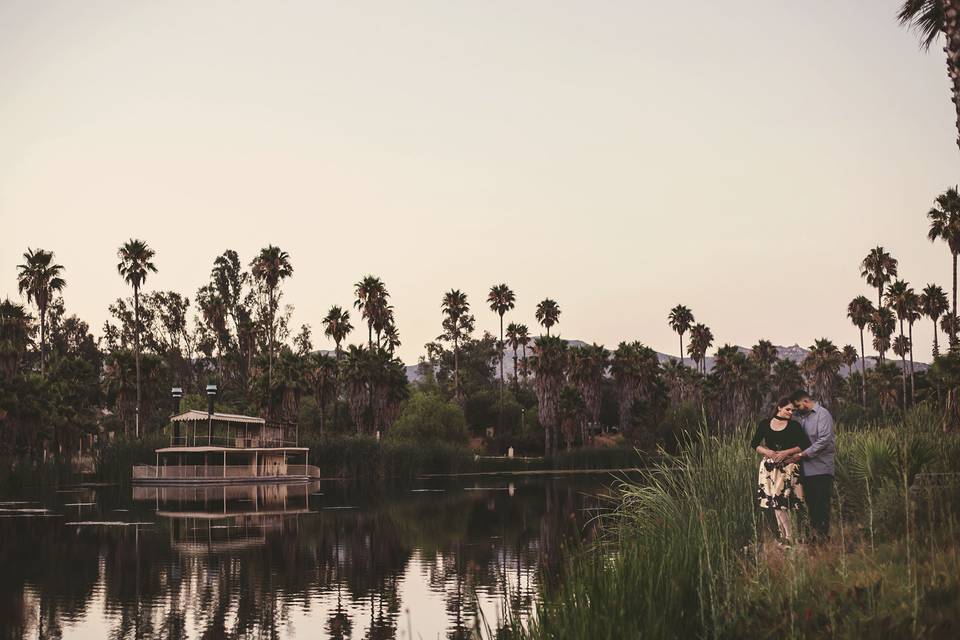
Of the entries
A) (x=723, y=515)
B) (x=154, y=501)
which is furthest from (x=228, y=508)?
(x=723, y=515)

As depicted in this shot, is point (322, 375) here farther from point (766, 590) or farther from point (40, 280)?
point (766, 590)

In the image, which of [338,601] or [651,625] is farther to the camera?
[338,601]

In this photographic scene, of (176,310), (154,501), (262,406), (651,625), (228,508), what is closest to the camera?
(651,625)

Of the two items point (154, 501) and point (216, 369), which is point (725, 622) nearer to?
point (154, 501)

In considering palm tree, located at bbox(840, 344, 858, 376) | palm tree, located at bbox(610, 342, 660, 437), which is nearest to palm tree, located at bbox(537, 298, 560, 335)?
palm tree, located at bbox(610, 342, 660, 437)

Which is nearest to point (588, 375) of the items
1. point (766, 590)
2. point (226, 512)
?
point (226, 512)

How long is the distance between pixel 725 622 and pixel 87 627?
1243 cm

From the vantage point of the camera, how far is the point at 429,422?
93312mm

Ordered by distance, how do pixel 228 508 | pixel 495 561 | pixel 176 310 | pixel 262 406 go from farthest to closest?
pixel 176 310, pixel 262 406, pixel 228 508, pixel 495 561

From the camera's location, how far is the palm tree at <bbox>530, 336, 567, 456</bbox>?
324ft

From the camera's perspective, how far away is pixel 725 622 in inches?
356

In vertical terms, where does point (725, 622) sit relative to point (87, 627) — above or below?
above

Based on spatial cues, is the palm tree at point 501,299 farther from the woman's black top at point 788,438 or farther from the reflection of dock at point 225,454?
the woman's black top at point 788,438

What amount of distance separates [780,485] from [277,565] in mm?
15067
